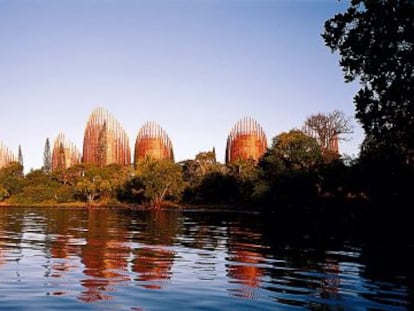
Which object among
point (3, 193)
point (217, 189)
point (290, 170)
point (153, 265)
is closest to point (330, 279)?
point (153, 265)

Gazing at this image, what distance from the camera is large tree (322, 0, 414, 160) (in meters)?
19.8

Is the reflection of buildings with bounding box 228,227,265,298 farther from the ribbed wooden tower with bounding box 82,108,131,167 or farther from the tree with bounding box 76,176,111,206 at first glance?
the ribbed wooden tower with bounding box 82,108,131,167

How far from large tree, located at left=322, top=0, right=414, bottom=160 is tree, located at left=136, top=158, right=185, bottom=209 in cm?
6205

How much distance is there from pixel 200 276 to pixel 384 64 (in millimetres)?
11934

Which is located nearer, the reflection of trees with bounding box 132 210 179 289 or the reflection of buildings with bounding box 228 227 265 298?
the reflection of buildings with bounding box 228 227 265 298

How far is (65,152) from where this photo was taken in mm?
120688

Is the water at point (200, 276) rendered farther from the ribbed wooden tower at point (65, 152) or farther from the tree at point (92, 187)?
the ribbed wooden tower at point (65, 152)

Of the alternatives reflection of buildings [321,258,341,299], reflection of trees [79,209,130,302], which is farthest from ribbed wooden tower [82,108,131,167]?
reflection of buildings [321,258,341,299]

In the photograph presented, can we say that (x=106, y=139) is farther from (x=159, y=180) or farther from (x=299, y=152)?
(x=299, y=152)

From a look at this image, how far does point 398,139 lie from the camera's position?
21.7m

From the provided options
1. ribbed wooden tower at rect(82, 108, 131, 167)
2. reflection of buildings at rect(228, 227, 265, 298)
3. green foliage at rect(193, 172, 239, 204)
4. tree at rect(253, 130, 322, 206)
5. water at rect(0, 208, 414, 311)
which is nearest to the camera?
water at rect(0, 208, 414, 311)

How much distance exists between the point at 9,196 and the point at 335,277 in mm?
93814

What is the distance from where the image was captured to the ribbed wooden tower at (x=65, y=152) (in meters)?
119

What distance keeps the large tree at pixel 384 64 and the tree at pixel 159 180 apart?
204 ft
